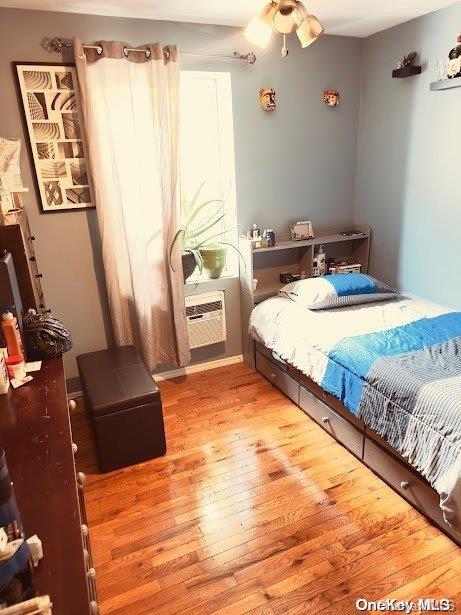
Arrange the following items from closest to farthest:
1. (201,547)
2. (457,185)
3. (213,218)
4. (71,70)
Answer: (201,547), (71,70), (457,185), (213,218)

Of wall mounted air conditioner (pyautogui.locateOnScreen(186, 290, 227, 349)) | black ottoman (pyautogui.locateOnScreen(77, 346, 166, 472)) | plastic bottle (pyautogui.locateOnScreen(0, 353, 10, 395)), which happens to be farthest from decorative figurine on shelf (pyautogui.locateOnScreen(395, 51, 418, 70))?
plastic bottle (pyautogui.locateOnScreen(0, 353, 10, 395))

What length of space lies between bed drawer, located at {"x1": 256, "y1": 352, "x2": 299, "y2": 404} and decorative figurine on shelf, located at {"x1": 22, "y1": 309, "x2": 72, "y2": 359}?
151 cm

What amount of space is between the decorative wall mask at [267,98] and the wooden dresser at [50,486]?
240 centimetres

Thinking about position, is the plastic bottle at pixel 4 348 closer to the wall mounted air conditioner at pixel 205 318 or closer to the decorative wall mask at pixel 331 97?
the wall mounted air conditioner at pixel 205 318

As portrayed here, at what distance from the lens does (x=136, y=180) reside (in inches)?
104

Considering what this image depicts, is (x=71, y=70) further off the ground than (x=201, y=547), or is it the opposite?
(x=71, y=70)

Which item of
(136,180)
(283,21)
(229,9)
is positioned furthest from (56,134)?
(283,21)

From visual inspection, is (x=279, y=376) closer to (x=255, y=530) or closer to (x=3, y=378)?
(x=255, y=530)

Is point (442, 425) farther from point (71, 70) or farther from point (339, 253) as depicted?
point (71, 70)

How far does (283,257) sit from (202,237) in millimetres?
705

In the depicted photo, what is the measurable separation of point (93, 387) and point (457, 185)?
260cm

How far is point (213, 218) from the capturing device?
125 inches

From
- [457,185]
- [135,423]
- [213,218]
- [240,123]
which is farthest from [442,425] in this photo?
[240,123]

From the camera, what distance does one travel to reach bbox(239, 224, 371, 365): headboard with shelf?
3150 mm
